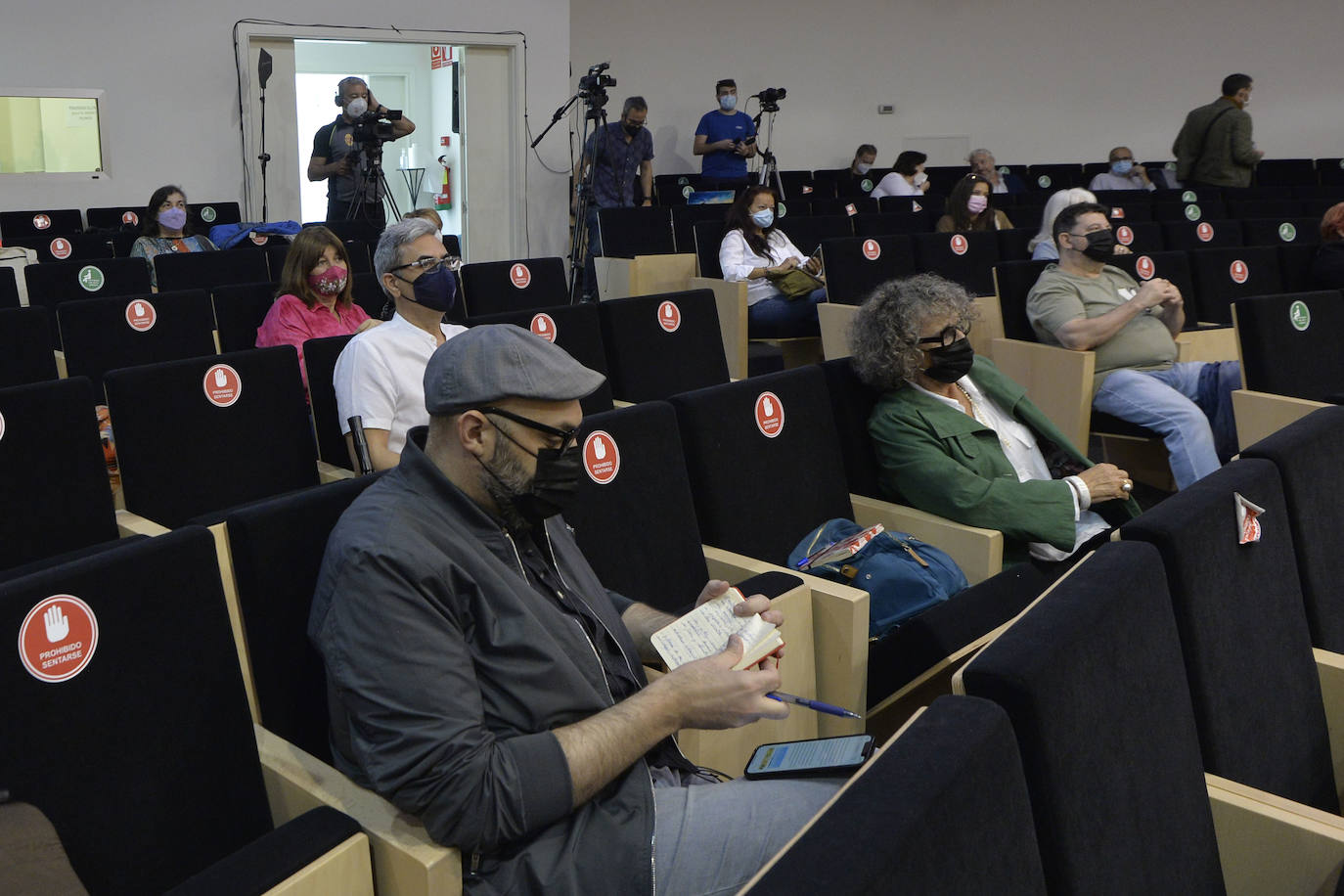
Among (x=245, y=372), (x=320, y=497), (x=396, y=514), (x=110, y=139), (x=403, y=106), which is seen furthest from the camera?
(x=403, y=106)

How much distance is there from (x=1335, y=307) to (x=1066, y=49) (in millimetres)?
10704

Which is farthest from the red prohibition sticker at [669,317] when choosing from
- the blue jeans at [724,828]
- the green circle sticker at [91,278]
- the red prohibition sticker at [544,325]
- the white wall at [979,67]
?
the white wall at [979,67]

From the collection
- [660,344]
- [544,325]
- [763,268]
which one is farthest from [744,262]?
[544,325]

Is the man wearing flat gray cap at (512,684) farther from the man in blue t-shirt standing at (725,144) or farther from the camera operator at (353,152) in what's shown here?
the man in blue t-shirt standing at (725,144)

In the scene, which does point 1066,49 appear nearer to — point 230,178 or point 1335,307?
point 230,178

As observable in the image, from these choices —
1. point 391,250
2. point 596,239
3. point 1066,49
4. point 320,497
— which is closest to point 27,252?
point 596,239

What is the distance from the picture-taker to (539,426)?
1502mm

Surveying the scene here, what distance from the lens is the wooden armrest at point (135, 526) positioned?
2.27 metres

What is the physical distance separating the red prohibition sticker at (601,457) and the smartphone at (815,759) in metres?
0.67

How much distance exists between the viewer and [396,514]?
1.40 meters

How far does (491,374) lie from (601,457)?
64 cm

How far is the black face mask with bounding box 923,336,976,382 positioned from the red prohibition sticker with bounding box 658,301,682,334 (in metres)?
1.05

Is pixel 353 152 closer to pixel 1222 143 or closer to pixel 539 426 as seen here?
pixel 1222 143

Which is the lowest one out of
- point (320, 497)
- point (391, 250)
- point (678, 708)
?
point (678, 708)
